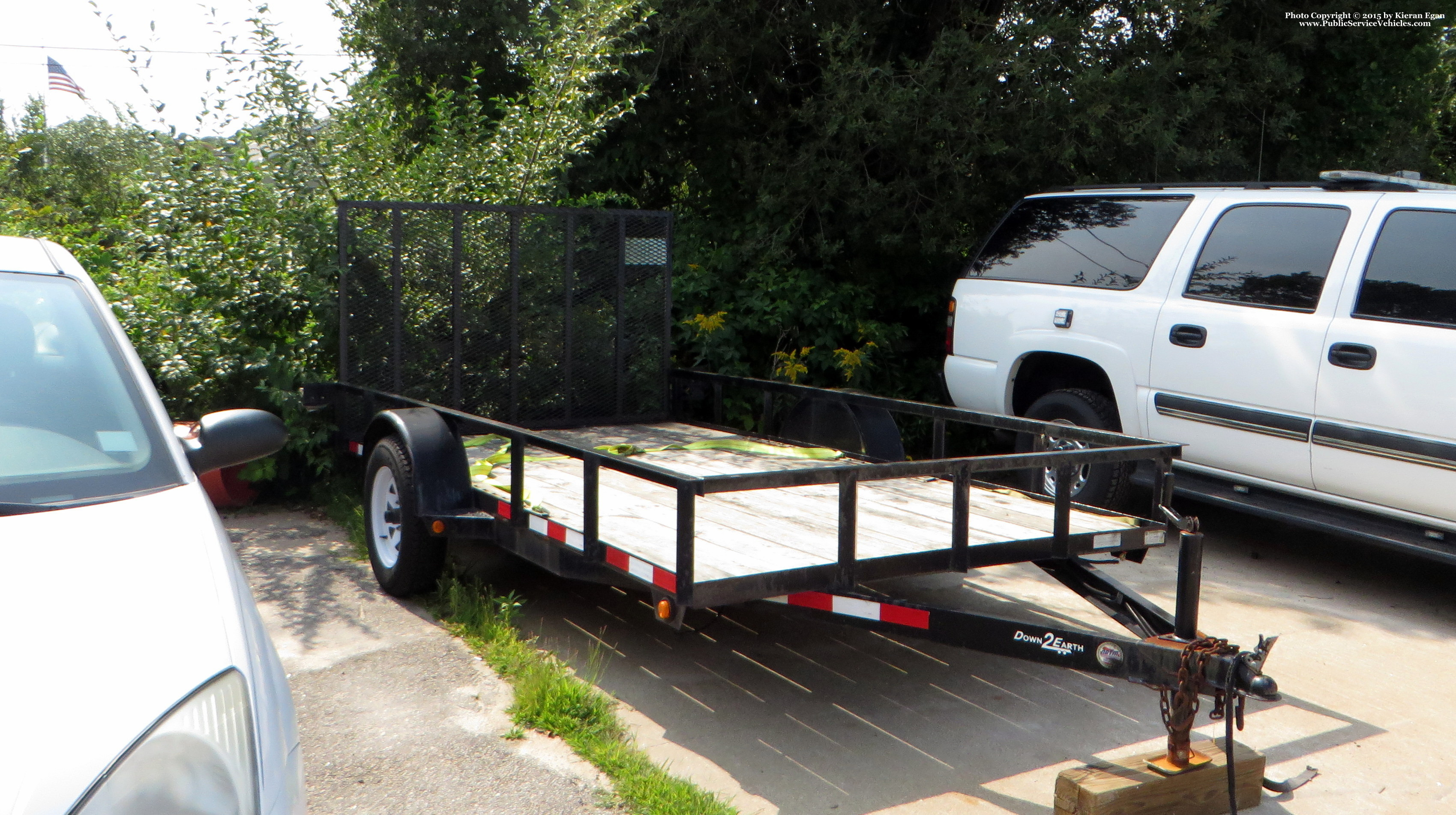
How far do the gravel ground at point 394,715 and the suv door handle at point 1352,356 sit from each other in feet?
13.2

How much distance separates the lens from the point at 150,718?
6.06ft

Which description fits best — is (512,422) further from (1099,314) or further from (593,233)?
(1099,314)

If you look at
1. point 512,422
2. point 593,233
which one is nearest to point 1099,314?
point 593,233

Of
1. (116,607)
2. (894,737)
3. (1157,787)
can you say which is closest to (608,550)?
(894,737)

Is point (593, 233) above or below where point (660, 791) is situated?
above

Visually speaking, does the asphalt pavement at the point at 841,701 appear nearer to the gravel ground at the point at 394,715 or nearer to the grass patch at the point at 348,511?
the gravel ground at the point at 394,715

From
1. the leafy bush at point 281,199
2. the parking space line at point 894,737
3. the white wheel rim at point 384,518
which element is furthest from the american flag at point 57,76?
the parking space line at point 894,737

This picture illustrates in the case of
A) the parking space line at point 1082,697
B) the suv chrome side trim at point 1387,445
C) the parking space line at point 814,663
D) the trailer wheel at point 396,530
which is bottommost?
the parking space line at point 1082,697

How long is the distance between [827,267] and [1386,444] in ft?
15.8

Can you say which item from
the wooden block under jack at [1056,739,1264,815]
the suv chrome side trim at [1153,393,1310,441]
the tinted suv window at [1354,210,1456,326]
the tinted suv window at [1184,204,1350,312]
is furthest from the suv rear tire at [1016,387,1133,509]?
the wooden block under jack at [1056,739,1264,815]

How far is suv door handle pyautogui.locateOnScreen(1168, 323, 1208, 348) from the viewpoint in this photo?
20.2ft

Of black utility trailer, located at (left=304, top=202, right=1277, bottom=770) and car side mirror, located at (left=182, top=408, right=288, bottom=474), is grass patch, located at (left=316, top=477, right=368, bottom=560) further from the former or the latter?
car side mirror, located at (left=182, top=408, right=288, bottom=474)

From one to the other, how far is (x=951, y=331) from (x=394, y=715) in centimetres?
487

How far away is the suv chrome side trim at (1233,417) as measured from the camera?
5.73 meters
